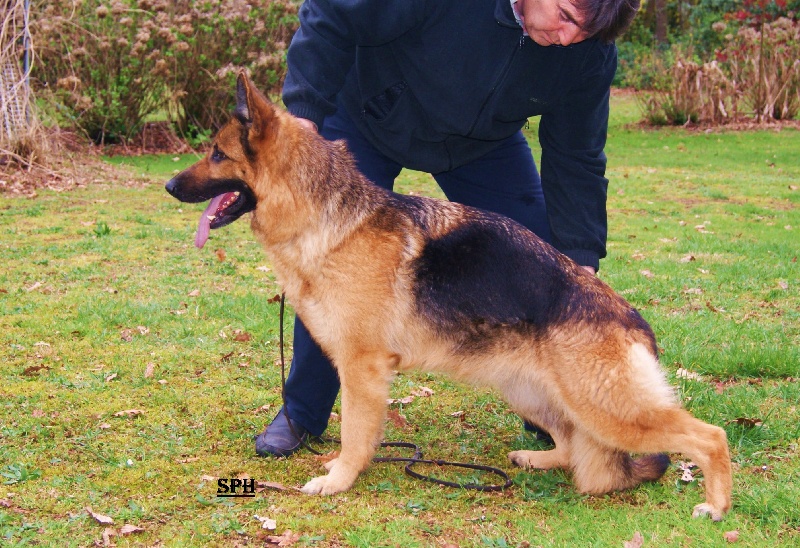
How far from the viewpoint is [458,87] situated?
13.4 feet

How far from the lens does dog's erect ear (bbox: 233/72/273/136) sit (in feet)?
11.8

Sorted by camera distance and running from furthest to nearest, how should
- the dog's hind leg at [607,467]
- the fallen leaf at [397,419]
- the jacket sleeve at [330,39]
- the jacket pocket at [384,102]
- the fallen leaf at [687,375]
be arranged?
the fallen leaf at [687,375] < the fallen leaf at [397,419] < the jacket pocket at [384,102] < the dog's hind leg at [607,467] < the jacket sleeve at [330,39]

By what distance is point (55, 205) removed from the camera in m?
10.9

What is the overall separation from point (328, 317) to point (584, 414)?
1279mm

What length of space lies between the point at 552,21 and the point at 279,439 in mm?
2588

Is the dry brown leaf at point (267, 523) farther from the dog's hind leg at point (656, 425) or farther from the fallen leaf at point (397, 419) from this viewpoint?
the dog's hind leg at point (656, 425)

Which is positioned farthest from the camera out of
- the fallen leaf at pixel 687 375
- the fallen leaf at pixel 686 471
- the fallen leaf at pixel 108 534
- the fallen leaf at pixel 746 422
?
the fallen leaf at pixel 687 375

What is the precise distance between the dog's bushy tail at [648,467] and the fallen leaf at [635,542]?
0.50m

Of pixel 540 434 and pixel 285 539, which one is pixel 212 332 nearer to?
pixel 540 434

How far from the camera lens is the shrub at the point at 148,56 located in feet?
44.0

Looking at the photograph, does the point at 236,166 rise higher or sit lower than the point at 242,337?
higher

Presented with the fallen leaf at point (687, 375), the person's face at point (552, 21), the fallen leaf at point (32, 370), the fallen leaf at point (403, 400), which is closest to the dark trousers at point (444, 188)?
the fallen leaf at point (403, 400)

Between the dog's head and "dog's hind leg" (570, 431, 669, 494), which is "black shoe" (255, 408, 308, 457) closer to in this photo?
the dog's head

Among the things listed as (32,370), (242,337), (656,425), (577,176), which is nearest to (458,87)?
(577,176)
